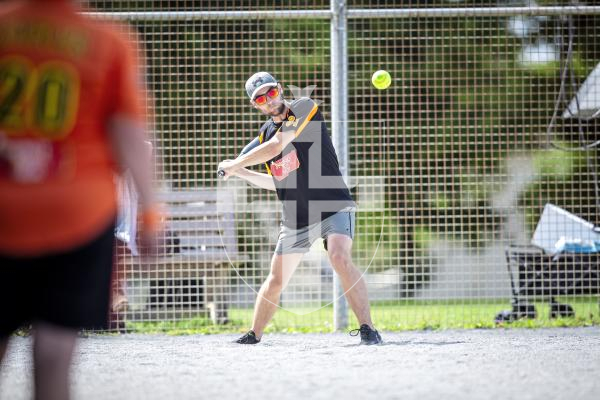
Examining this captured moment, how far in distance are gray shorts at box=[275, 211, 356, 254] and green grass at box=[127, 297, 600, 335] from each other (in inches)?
61.8

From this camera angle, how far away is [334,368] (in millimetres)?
4918

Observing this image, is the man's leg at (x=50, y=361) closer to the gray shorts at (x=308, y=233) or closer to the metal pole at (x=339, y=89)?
the gray shorts at (x=308, y=233)

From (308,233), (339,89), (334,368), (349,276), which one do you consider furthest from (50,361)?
(339,89)

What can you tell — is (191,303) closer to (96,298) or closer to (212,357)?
(212,357)

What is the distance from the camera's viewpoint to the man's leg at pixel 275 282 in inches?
247

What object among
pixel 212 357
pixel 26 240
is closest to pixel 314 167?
pixel 212 357

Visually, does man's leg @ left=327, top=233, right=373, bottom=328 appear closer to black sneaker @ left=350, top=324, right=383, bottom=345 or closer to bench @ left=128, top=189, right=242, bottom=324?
black sneaker @ left=350, top=324, right=383, bottom=345

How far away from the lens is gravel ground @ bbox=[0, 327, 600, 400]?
409 cm

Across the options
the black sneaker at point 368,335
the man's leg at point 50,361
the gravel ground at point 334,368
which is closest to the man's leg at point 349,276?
the black sneaker at point 368,335

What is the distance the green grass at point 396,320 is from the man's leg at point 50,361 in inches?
197

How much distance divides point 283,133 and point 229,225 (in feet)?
7.47

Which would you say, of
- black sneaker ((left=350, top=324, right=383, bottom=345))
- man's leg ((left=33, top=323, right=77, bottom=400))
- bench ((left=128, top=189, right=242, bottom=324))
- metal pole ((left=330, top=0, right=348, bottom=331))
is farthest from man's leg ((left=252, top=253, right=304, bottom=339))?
man's leg ((left=33, top=323, right=77, bottom=400))

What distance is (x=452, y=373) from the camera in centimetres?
462

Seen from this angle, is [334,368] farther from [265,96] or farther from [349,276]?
[265,96]
